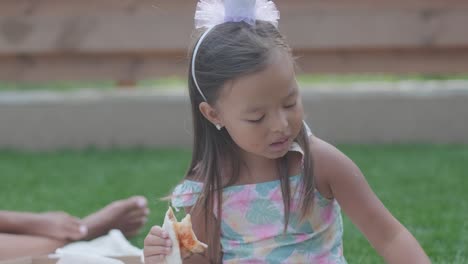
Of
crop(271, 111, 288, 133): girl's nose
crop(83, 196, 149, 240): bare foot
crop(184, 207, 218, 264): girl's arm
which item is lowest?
crop(83, 196, 149, 240): bare foot

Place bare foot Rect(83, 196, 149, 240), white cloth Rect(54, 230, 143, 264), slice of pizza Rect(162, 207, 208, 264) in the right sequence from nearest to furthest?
1. slice of pizza Rect(162, 207, 208, 264)
2. white cloth Rect(54, 230, 143, 264)
3. bare foot Rect(83, 196, 149, 240)

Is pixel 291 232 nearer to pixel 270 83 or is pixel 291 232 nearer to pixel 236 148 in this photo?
pixel 236 148

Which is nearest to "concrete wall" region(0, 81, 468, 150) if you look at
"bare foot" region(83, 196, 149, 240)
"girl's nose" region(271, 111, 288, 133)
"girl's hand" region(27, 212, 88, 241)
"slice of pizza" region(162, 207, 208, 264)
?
"bare foot" region(83, 196, 149, 240)

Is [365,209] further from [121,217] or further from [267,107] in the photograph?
[121,217]

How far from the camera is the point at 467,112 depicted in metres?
5.00

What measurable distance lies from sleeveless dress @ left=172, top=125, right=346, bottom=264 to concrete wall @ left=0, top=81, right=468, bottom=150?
2828mm

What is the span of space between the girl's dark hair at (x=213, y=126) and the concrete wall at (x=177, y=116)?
2.78 metres

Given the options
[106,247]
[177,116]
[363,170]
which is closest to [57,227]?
[106,247]

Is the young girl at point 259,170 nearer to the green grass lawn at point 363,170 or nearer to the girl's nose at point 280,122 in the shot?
the girl's nose at point 280,122

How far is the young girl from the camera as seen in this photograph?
2.01 meters

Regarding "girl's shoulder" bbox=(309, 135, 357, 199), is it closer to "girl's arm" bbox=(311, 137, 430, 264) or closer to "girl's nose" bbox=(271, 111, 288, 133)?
"girl's arm" bbox=(311, 137, 430, 264)

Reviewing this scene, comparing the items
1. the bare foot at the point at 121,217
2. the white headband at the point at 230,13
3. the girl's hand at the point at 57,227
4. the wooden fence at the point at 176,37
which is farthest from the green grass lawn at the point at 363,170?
the white headband at the point at 230,13

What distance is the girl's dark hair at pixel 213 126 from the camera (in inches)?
79.7

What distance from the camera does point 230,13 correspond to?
2104 mm
